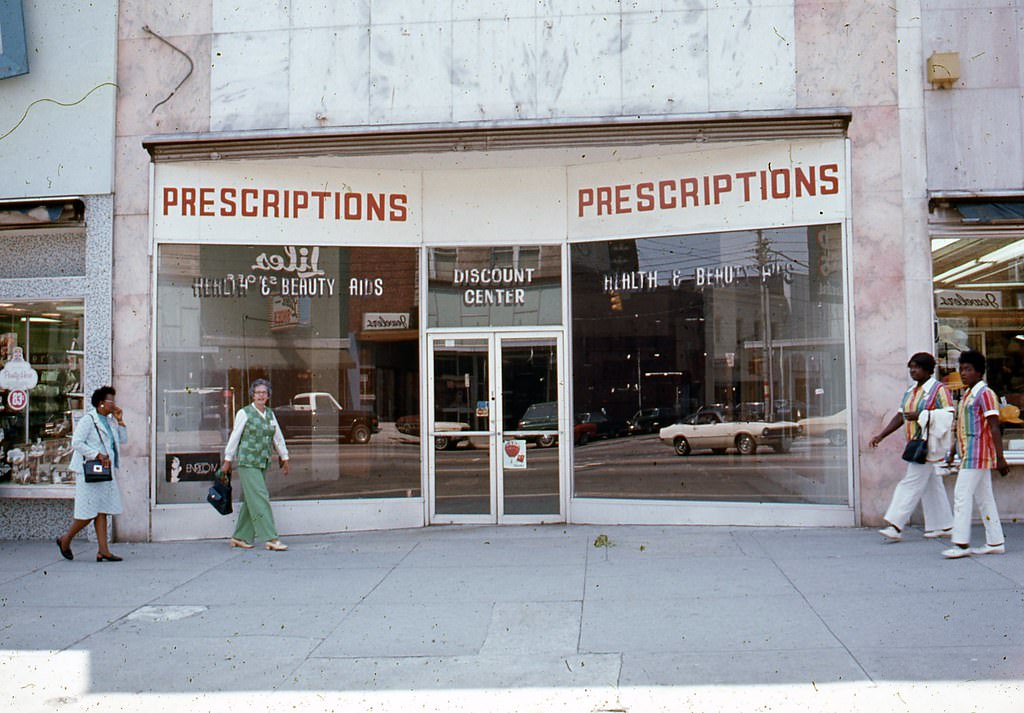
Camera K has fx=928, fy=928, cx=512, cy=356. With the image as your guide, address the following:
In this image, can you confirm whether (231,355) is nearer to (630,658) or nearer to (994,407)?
(630,658)

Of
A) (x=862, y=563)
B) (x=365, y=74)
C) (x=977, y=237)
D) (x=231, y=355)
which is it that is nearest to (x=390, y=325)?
(x=231, y=355)

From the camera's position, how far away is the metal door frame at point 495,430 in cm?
1033

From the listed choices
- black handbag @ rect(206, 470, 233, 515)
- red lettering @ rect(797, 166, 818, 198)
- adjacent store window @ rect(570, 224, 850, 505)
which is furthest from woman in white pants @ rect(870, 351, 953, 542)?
black handbag @ rect(206, 470, 233, 515)

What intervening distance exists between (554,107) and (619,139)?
2.60 ft

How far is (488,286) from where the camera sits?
10.5 metres

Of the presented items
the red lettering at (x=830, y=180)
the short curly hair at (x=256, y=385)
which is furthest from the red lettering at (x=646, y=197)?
the short curly hair at (x=256, y=385)

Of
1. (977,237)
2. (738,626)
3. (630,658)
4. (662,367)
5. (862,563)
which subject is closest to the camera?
(630,658)

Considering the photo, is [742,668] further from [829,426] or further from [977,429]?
[829,426]

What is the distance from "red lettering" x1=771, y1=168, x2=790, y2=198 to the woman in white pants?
7.24 ft

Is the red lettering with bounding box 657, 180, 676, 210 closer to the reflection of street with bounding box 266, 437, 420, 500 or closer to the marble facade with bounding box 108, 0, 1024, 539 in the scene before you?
the marble facade with bounding box 108, 0, 1024, 539

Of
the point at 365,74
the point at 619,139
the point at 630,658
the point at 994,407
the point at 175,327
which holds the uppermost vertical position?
the point at 365,74

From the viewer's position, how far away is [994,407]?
7.72 meters

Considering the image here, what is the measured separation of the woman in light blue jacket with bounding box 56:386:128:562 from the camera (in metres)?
8.77

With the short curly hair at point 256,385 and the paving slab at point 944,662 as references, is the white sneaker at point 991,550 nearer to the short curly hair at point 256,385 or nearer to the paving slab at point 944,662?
the paving slab at point 944,662
